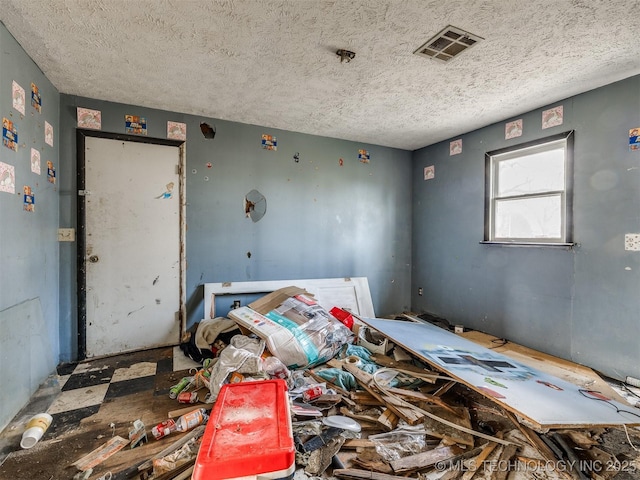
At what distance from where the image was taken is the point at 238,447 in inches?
40.7

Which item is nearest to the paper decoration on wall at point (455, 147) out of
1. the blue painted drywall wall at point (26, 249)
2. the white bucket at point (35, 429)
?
the blue painted drywall wall at point (26, 249)

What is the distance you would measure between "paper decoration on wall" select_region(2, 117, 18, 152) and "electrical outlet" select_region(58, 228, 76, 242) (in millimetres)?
964

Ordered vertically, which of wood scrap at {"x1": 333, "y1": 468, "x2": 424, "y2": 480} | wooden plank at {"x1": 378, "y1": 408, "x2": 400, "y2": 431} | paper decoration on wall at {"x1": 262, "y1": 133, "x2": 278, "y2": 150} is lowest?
wood scrap at {"x1": 333, "y1": 468, "x2": 424, "y2": 480}

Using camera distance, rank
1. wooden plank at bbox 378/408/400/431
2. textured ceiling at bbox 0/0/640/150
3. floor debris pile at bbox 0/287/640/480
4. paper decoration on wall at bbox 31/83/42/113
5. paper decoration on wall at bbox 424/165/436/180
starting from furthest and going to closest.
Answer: paper decoration on wall at bbox 424/165/436/180 < paper decoration on wall at bbox 31/83/42/113 < wooden plank at bbox 378/408/400/431 < textured ceiling at bbox 0/0/640/150 < floor debris pile at bbox 0/287/640/480

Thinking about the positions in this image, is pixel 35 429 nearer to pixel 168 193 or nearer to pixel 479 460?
pixel 168 193

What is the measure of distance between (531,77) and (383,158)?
2037mm

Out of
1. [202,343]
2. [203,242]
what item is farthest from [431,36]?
[202,343]

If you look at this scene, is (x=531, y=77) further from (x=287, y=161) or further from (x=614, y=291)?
(x=287, y=161)

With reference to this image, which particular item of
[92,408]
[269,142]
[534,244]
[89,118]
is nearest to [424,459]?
[92,408]

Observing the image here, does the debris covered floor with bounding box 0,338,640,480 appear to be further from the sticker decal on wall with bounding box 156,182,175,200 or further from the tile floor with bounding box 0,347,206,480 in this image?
the sticker decal on wall with bounding box 156,182,175,200

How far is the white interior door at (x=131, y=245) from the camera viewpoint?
2.74 metres

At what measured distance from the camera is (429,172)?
4094 millimetres

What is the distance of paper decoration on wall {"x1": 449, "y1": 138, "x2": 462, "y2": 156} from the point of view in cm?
366

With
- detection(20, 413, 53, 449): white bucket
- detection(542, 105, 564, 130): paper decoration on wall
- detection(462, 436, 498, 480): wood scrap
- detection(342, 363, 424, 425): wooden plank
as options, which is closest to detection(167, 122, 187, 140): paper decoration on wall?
detection(20, 413, 53, 449): white bucket
